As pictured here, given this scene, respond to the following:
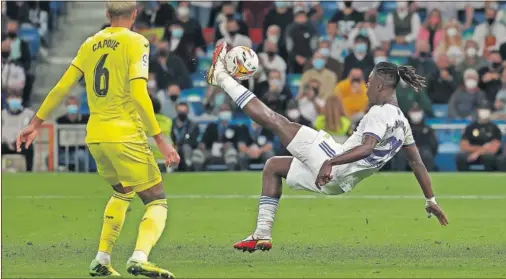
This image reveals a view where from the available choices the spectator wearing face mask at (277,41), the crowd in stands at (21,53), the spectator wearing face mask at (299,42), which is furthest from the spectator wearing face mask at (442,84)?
the crowd in stands at (21,53)

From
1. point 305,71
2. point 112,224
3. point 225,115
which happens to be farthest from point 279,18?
point 112,224

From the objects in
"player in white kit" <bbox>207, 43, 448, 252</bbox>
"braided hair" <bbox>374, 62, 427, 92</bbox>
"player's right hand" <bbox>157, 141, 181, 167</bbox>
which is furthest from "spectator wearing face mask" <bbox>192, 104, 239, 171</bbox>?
"player's right hand" <bbox>157, 141, 181, 167</bbox>

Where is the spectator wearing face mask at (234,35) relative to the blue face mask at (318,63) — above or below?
above

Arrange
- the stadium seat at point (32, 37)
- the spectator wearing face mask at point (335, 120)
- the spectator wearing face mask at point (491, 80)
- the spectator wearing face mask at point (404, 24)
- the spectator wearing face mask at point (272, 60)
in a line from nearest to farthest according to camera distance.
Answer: the spectator wearing face mask at point (335, 120) < the spectator wearing face mask at point (491, 80) < the spectator wearing face mask at point (272, 60) < the spectator wearing face mask at point (404, 24) < the stadium seat at point (32, 37)

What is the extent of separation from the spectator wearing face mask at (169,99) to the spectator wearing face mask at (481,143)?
5.88 meters

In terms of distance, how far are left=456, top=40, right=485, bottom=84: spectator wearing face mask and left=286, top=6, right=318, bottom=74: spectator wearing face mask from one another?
3235 mm

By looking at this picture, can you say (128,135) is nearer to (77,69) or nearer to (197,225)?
(77,69)

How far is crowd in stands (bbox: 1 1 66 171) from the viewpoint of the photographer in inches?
991

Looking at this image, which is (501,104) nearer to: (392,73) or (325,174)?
(392,73)

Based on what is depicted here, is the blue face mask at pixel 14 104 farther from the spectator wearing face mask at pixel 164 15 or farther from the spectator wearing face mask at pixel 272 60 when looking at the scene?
the spectator wearing face mask at pixel 272 60

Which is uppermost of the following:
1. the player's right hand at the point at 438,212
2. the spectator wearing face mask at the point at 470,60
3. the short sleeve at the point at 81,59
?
the short sleeve at the point at 81,59

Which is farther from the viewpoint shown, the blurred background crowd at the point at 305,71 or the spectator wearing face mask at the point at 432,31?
the spectator wearing face mask at the point at 432,31

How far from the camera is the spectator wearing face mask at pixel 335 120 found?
79.4 ft

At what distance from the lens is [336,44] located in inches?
1072
